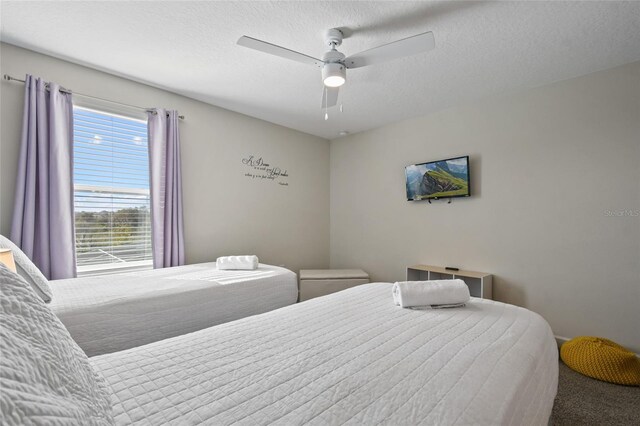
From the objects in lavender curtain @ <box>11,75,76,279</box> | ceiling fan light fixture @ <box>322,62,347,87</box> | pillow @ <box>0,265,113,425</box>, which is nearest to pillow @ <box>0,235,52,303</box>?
lavender curtain @ <box>11,75,76,279</box>

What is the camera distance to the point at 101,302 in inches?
66.2

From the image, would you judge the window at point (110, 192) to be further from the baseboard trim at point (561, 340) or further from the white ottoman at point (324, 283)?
the baseboard trim at point (561, 340)

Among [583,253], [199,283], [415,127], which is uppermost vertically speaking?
[415,127]

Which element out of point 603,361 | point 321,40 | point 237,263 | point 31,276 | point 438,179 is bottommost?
point 603,361

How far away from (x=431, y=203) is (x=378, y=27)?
7.15ft

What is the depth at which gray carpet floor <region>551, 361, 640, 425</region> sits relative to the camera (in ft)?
5.62

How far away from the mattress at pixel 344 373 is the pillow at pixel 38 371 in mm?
183

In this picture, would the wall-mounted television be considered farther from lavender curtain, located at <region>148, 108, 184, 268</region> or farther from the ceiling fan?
lavender curtain, located at <region>148, 108, 184, 268</region>

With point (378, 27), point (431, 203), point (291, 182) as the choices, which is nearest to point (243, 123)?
point (291, 182)

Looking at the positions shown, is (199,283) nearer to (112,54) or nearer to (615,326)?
(112,54)

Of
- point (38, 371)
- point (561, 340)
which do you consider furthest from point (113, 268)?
point (561, 340)

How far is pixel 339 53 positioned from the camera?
198cm

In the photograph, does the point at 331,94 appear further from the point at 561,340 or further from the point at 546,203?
the point at 561,340

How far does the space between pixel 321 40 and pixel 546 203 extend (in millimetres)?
2526
